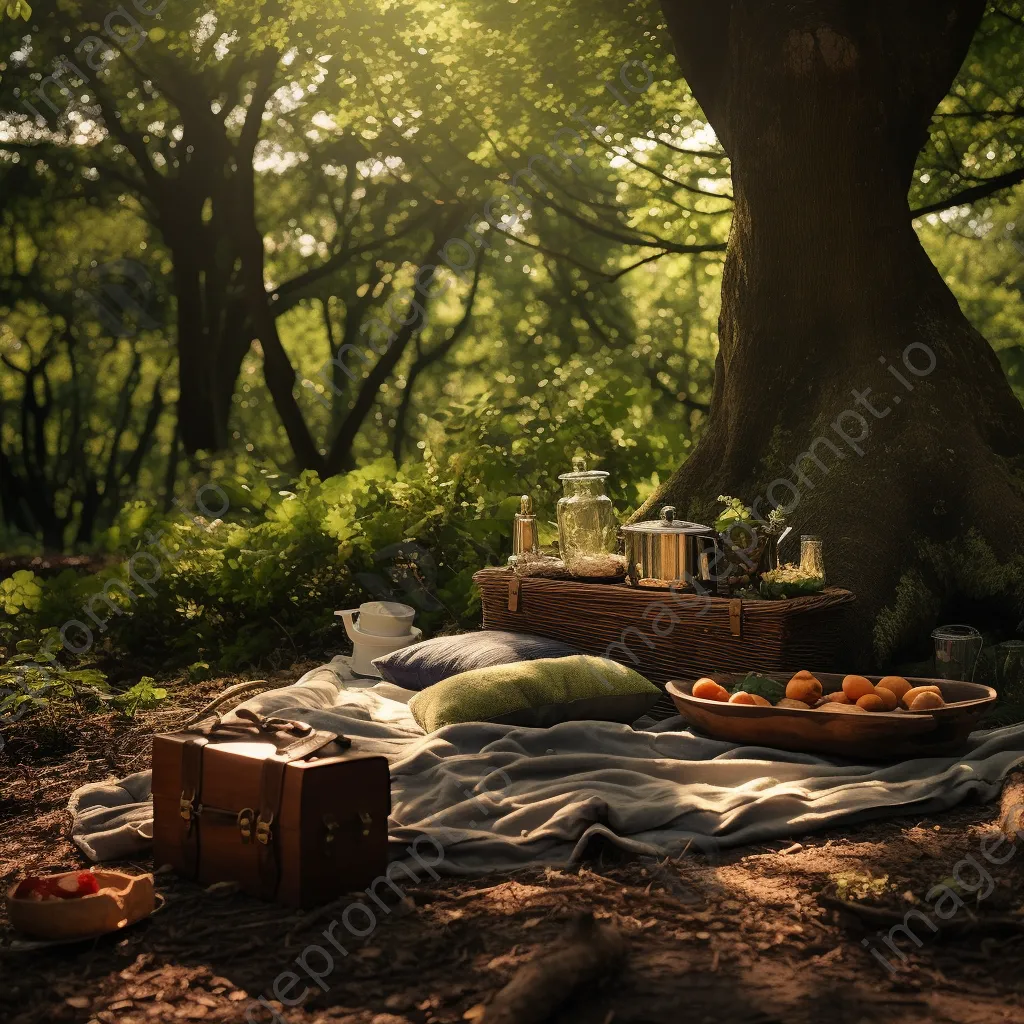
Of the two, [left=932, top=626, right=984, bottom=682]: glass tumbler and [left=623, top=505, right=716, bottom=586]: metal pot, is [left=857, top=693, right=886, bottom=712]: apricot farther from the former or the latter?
[left=932, top=626, right=984, bottom=682]: glass tumbler

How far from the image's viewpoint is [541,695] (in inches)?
218

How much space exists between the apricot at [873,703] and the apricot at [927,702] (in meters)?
0.12

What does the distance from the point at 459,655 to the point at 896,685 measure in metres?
2.09

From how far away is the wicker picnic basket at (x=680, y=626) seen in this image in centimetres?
588

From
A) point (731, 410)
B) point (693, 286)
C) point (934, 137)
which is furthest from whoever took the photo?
point (693, 286)

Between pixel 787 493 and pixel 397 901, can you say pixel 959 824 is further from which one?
pixel 787 493

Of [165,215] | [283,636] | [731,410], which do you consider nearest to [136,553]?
[283,636]

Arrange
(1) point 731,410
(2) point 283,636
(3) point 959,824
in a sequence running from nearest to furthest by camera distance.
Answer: (3) point 959,824 → (1) point 731,410 → (2) point 283,636

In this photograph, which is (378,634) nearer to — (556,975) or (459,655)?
(459,655)

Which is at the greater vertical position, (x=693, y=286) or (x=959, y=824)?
(x=693, y=286)

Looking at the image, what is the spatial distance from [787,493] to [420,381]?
2360 cm

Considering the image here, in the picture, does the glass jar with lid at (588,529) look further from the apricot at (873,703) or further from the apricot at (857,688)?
the apricot at (873,703)

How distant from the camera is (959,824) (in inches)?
179

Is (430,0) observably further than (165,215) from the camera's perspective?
No
